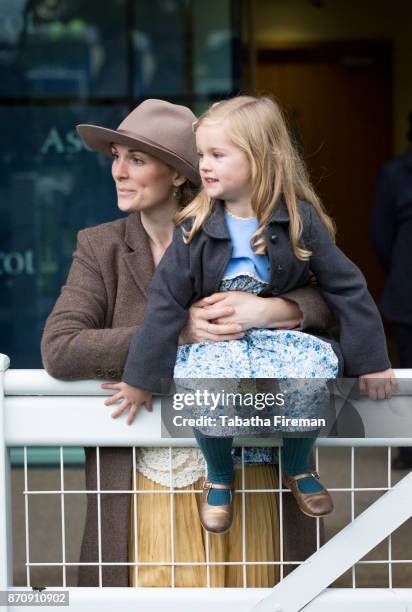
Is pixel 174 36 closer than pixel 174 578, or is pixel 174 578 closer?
pixel 174 578

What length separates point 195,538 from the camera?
2543 mm

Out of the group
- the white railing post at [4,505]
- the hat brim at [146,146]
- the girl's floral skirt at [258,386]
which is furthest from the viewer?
the hat brim at [146,146]

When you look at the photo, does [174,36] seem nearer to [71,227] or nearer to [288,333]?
[71,227]

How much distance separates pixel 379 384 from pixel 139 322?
588 mm

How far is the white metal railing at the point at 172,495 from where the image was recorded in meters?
2.45

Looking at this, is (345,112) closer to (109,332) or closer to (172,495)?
(109,332)

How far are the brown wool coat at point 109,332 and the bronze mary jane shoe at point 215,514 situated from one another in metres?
0.19

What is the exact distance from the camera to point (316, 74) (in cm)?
955

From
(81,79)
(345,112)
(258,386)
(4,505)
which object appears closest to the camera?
(258,386)

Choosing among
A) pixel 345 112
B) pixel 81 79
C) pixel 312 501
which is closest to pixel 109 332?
pixel 312 501

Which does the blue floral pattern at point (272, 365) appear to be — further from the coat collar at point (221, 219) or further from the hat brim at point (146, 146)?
the hat brim at point (146, 146)

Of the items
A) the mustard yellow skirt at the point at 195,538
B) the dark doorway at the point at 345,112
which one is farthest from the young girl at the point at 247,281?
the dark doorway at the point at 345,112

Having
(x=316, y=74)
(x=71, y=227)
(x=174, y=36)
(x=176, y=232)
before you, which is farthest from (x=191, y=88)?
(x=316, y=74)

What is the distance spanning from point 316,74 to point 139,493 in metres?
7.50
